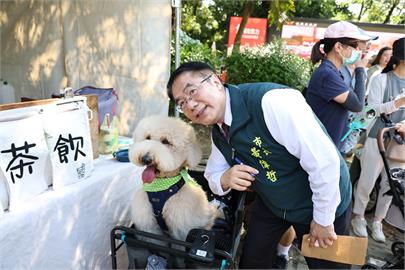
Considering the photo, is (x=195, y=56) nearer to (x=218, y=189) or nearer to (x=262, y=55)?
(x=262, y=55)

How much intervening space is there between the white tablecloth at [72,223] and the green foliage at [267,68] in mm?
3143

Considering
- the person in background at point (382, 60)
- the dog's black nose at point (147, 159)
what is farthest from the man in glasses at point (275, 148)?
the person in background at point (382, 60)

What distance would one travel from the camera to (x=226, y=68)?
488 cm

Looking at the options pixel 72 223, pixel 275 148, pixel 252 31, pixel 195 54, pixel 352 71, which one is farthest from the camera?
pixel 252 31

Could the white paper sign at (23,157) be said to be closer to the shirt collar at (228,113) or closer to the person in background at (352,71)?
the shirt collar at (228,113)

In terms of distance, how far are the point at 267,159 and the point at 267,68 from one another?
3616 millimetres

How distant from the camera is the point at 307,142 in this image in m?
1.10

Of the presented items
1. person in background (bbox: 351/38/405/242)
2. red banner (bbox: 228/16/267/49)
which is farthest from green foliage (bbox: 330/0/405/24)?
person in background (bbox: 351/38/405/242)

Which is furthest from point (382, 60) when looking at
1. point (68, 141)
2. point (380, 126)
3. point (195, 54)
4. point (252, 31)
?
point (252, 31)

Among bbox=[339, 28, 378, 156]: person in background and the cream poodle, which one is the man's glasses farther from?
bbox=[339, 28, 378, 156]: person in background

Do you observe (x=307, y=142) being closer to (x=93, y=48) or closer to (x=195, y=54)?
(x=93, y=48)

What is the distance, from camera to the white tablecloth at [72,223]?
51.6 inches

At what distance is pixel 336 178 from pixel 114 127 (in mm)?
1471

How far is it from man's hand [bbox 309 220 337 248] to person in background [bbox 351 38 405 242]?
155cm
